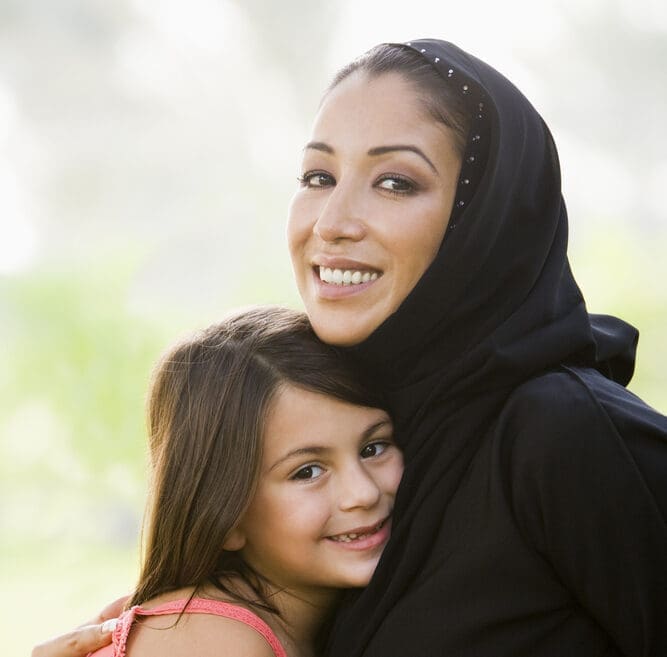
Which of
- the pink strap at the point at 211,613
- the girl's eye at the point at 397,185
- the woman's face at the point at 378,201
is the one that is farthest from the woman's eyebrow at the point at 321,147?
the pink strap at the point at 211,613

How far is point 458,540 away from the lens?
70.1 inches

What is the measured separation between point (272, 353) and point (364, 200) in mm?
389

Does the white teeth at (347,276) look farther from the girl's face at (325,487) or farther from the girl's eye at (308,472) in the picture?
the girl's eye at (308,472)

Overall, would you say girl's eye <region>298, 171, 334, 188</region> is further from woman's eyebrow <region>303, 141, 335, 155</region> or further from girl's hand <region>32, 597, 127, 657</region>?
girl's hand <region>32, 597, 127, 657</region>

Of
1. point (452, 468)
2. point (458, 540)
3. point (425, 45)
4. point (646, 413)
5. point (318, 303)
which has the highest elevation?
point (425, 45)

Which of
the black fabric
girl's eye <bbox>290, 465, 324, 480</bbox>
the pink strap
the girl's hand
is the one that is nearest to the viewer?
the black fabric

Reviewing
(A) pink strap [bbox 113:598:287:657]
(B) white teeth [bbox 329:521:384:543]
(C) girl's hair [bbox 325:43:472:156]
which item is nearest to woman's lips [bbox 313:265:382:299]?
(C) girl's hair [bbox 325:43:472:156]

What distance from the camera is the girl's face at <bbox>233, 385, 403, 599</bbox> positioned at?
1.98m

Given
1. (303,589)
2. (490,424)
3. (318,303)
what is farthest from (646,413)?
(303,589)

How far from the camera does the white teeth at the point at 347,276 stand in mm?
1983

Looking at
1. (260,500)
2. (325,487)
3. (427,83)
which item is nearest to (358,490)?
(325,487)

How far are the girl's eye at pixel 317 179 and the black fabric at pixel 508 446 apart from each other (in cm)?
27

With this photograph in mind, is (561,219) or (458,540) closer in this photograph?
(458,540)

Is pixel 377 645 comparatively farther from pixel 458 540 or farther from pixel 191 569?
pixel 191 569
